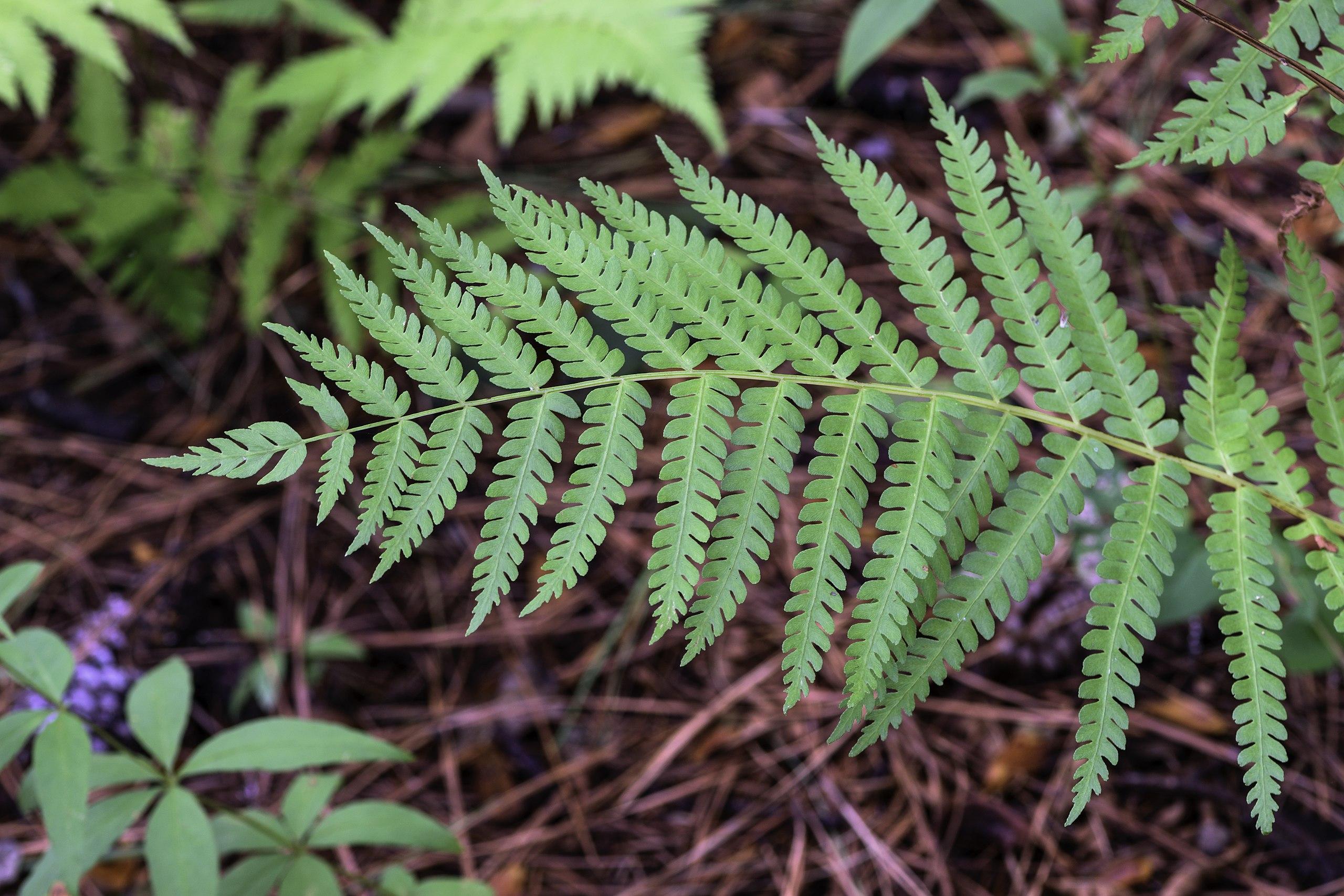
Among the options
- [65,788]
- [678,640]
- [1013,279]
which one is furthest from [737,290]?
[678,640]

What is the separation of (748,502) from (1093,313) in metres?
0.67

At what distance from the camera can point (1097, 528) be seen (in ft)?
8.50

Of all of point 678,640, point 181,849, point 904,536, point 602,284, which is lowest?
point 678,640

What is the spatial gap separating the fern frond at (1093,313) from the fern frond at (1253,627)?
6.7 inches

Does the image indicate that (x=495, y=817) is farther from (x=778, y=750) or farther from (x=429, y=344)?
(x=429, y=344)

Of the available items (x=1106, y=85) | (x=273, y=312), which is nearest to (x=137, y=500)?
(x=273, y=312)

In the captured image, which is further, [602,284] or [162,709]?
[162,709]

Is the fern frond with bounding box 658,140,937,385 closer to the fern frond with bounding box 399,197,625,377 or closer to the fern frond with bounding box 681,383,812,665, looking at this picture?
the fern frond with bounding box 681,383,812,665

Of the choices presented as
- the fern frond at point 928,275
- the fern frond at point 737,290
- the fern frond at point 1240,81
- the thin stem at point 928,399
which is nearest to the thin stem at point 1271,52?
the fern frond at point 1240,81

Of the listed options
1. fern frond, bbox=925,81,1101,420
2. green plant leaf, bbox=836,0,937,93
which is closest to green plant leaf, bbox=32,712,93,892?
fern frond, bbox=925,81,1101,420

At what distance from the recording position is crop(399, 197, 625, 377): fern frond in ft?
5.03

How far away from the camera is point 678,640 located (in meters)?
3.04

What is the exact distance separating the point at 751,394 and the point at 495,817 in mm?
1811

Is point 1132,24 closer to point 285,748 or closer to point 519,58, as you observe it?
point 285,748
